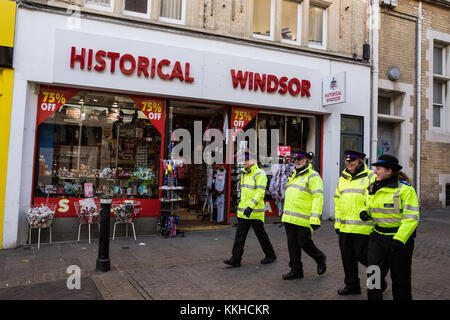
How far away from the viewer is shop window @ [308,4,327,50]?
11.1 metres

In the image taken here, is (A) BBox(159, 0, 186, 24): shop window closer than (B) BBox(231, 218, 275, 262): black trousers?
No

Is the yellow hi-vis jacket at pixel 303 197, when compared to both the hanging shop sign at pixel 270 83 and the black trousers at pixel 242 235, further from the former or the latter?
the hanging shop sign at pixel 270 83

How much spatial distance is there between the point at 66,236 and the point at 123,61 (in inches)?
159

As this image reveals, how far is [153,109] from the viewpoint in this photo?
29.5ft

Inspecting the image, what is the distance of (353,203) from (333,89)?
19.9 ft

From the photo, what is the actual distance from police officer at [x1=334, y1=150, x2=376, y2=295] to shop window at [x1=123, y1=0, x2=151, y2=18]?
654cm

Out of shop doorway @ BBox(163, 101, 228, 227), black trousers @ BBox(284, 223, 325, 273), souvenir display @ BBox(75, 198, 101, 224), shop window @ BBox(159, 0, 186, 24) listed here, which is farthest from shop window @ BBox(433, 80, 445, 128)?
souvenir display @ BBox(75, 198, 101, 224)

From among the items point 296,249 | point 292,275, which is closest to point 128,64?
point 296,249

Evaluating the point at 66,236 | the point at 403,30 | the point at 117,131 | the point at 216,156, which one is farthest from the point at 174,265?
the point at 403,30

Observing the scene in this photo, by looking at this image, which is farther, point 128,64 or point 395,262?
point 128,64

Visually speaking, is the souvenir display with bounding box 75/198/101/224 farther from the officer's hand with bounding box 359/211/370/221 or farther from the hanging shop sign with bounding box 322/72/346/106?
the hanging shop sign with bounding box 322/72/346/106

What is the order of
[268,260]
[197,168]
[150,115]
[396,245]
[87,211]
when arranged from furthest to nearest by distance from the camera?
1. [197,168]
2. [150,115]
3. [87,211]
4. [268,260]
5. [396,245]

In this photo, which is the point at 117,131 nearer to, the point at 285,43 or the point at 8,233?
the point at 8,233

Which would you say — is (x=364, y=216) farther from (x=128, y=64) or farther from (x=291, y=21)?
(x=291, y=21)
